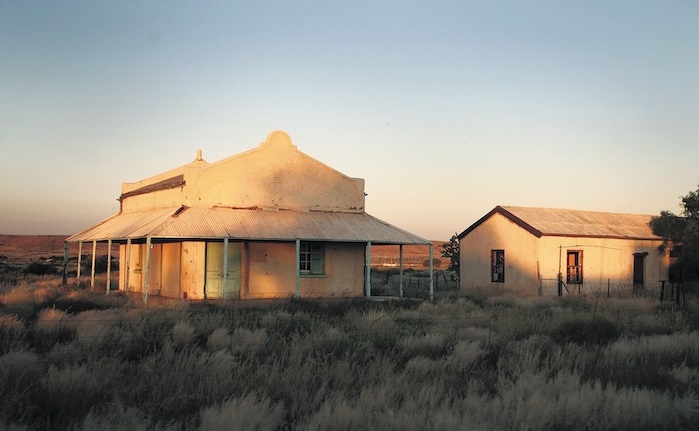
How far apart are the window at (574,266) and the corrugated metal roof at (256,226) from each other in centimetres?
615

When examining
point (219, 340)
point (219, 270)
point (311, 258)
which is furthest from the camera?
point (311, 258)

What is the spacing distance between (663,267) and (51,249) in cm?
11181

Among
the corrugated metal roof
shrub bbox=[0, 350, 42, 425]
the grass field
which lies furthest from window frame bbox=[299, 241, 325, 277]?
shrub bbox=[0, 350, 42, 425]

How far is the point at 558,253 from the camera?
24.9m

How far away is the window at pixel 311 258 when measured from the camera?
75.4 feet

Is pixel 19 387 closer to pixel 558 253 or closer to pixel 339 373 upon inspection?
pixel 339 373

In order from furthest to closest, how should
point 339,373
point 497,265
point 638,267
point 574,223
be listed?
1. point 638,267
2. point 497,265
3. point 574,223
4. point 339,373

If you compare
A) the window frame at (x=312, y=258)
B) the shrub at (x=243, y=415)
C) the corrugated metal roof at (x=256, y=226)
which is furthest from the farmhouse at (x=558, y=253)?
the shrub at (x=243, y=415)

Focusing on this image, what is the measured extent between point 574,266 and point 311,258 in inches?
394

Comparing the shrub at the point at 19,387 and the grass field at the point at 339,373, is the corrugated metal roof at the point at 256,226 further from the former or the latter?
the shrub at the point at 19,387

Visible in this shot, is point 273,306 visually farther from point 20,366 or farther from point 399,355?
point 20,366

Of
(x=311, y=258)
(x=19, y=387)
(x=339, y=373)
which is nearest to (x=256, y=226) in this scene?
(x=311, y=258)

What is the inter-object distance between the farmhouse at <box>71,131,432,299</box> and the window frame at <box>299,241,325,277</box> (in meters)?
0.03

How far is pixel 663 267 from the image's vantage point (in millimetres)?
27734
